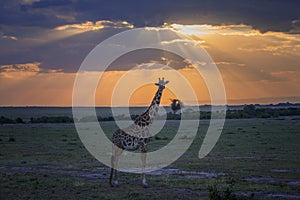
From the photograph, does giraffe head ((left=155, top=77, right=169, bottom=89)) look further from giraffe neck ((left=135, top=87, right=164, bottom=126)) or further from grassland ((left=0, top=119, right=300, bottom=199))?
grassland ((left=0, top=119, right=300, bottom=199))

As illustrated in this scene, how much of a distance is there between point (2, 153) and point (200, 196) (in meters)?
17.1

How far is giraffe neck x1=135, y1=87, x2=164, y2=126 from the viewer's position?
17328mm

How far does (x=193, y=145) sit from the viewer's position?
33781 mm

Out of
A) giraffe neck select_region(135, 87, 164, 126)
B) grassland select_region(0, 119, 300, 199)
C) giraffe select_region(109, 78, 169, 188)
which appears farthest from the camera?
giraffe neck select_region(135, 87, 164, 126)

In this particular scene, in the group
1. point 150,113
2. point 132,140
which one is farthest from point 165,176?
point 150,113


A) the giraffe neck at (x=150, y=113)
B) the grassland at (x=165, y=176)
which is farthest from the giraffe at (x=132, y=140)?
the grassland at (x=165, y=176)

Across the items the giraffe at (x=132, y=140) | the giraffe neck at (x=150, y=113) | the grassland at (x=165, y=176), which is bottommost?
the grassland at (x=165, y=176)

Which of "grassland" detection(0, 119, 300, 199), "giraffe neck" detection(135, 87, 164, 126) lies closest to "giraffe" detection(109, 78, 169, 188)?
"giraffe neck" detection(135, 87, 164, 126)

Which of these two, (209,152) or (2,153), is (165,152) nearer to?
(209,152)

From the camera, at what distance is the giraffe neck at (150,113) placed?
56.9 feet

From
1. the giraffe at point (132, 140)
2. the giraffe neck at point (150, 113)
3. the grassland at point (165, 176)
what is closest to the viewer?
the grassland at point (165, 176)

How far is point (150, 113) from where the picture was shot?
17.6 meters

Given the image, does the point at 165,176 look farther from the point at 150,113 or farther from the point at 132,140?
the point at 150,113

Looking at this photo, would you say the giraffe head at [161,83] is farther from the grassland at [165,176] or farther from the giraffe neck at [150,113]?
the grassland at [165,176]
